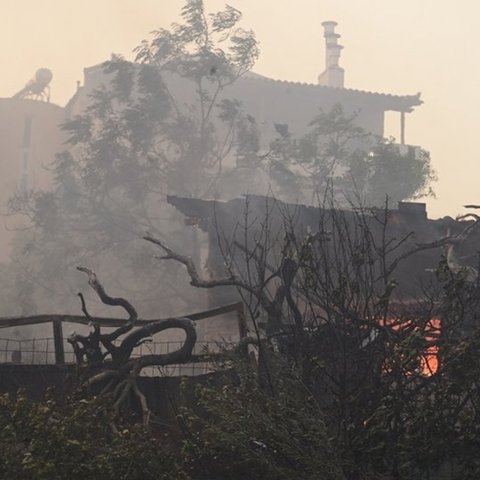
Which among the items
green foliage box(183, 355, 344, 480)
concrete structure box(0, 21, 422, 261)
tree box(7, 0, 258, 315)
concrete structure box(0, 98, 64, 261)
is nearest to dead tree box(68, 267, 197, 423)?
green foliage box(183, 355, 344, 480)

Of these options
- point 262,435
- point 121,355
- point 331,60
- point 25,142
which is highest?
point 331,60

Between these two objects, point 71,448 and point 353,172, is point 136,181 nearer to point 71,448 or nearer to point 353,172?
point 353,172

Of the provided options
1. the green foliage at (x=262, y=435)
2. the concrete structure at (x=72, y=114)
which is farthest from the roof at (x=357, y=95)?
the green foliage at (x=262, y=435)

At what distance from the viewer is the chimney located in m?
49.2

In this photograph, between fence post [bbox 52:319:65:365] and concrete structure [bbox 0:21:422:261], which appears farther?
concrete structure [bbox 0:21:422:261]

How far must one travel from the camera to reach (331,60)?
164ft

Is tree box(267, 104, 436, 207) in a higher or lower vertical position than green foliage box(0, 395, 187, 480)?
higher

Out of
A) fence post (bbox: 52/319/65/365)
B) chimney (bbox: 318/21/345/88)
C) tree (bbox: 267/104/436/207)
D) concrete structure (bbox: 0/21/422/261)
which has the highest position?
chimney (bbox: 318/21/345/88)

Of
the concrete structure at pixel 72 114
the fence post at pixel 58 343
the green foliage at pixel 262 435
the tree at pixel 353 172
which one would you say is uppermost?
the concrete structure at pixel 72 114

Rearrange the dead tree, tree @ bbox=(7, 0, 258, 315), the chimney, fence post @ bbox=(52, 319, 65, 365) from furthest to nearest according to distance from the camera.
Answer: the chimney → tree @ bbox=(7, 0, 258, 315) → fence post @ bbox=(52, 319, 65, 365) → the dead tree

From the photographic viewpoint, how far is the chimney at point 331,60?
49.2 m

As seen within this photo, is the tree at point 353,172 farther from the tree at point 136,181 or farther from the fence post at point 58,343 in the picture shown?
the fence post at point 58,343

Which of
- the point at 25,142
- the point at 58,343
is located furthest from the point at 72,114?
the point at 58,343

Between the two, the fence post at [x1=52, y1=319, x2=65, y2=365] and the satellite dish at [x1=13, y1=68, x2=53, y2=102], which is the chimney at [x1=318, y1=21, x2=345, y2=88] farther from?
the fence post at [x1=52, y1=319, x2=65, y2=365]
